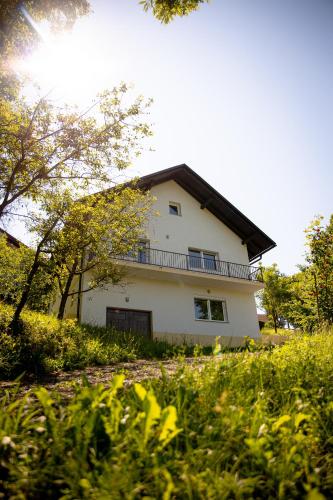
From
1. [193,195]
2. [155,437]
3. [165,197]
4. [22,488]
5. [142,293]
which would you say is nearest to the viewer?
[22,488]


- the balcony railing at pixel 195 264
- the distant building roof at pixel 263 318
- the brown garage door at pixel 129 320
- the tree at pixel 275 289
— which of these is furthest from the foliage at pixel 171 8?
the distant building roof at pixel 263 318

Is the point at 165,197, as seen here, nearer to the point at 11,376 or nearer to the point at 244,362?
the point at 11,376

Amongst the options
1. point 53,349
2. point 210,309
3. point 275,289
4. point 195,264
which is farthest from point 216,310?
point 275,289

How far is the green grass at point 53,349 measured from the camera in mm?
6539

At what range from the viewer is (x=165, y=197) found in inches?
754

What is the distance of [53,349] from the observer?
7.60 m

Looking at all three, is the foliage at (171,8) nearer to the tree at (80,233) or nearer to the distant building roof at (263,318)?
the tree at (80,233)

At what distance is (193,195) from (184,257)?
472cm

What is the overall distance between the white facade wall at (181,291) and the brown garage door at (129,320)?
0.28 meters

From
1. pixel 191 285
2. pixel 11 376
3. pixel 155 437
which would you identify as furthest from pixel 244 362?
pixel 191 285

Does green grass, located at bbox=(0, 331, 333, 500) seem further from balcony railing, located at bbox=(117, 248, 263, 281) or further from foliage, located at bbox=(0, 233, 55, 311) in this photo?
balcony railing, located at bbox=(117, 248, 263, 281)

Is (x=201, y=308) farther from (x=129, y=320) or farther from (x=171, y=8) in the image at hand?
(x=171, y=8)

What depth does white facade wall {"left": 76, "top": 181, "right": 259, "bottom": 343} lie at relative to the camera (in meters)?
15.1

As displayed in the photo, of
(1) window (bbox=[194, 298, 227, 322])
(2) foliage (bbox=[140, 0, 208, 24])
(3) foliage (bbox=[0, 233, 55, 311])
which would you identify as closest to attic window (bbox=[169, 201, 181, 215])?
(1) window (bbox=[194, 298, 227, 322])
